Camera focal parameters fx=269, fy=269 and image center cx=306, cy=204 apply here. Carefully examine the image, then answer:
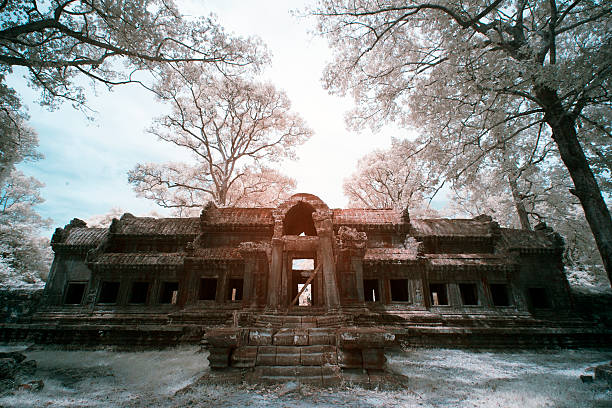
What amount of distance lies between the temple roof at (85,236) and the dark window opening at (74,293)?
7.46 ft

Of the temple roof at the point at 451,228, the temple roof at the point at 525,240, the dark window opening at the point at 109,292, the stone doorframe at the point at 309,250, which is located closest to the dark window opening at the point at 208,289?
the dark window opening at the point at 109,292

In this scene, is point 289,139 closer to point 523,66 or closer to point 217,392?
point 523,66

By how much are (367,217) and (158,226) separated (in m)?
12.5

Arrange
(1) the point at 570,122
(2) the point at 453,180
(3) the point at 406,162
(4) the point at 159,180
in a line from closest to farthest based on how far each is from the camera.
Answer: (1) the point at 570,122 < (2) the point at 453,180 < (3) the point at 406,162 < (4) the point at 159,180

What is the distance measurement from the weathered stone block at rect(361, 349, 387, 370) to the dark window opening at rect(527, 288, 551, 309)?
476 inches

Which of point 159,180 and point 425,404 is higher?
point 159,180

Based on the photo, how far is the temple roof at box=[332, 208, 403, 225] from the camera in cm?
1507

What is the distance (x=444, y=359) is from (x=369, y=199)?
21273mm

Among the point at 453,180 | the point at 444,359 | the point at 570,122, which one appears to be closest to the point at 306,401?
the point at 444,359

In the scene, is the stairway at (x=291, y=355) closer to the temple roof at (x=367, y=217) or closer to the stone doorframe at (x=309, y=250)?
the stone doorframe at (x=309, y=250)

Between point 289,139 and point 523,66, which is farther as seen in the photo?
point 289,139

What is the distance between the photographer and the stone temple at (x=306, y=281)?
11.2m

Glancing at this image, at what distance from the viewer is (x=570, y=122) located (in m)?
9.25

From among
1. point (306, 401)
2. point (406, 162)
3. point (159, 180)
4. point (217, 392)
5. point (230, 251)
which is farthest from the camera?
point (159, 180)
